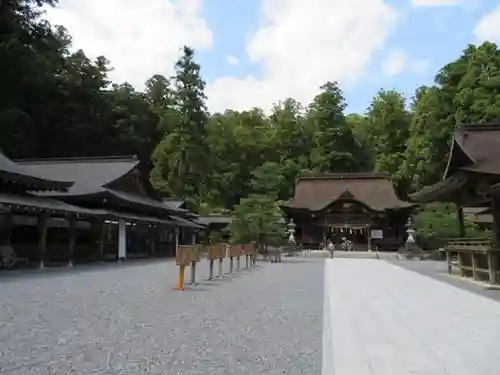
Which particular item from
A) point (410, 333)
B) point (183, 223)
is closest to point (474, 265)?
point (410, 333)

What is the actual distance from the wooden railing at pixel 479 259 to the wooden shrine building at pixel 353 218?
63.2ft

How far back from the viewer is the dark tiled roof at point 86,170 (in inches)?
936

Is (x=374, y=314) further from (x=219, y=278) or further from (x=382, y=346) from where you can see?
(x=219, y=278)

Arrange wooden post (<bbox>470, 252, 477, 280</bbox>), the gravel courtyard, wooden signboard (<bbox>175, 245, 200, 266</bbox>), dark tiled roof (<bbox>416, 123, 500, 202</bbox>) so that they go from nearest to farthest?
1. the gravel courtyard
2. wooden signboard (<bbox>175, 245, 200, 266</bbox>)
3. dark tiled roof (<bbox>416, 123, 500, 202</bbox>)
4. wooden post (<bbox>470, 252, 477, 280</bbox>)

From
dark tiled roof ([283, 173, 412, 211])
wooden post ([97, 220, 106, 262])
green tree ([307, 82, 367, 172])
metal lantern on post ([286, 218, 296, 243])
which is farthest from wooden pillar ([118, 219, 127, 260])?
green tree ([307, 82, 367, 172])

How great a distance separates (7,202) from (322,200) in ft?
92.4

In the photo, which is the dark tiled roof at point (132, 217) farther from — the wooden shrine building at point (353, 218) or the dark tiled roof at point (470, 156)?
the dark tiled roof at point (470, 156)

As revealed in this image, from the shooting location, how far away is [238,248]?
18.2 m

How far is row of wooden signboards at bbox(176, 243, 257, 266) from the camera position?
37.1ft

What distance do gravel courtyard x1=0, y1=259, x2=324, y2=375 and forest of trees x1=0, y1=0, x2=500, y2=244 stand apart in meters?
16.8

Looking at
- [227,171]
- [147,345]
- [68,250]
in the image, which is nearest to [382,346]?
[147,345]

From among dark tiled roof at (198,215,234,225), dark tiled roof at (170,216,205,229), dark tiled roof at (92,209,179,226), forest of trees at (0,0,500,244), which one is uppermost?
forest of trees at (0,0,500,244)

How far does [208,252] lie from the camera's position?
47.5 feet

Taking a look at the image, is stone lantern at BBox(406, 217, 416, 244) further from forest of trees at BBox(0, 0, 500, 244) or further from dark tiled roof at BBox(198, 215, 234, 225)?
dark tiled roof at BBox(198, 215, 234, 225)
